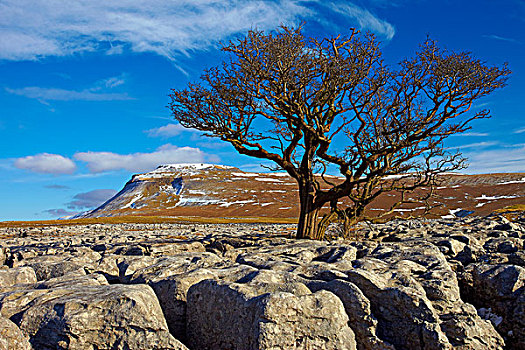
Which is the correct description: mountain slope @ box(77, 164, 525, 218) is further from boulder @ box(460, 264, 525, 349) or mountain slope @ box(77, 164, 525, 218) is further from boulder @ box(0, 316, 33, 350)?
boulder @ box(0, 316, 33, 350)

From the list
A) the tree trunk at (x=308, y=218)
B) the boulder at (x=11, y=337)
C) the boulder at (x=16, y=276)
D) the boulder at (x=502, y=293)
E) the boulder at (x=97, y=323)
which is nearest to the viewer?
A: the boulder at (x=11, y=337)

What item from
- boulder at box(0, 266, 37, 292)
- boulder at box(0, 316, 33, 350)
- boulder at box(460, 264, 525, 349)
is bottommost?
boulder at box(460, 264, 525, 349)

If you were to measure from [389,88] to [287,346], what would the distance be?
60.6 ft

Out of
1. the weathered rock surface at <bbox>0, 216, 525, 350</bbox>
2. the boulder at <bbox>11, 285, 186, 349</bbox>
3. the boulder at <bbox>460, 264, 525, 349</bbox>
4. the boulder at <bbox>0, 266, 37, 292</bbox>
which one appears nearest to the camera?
the boulder at <bbox>11, 285, 186, 349</bbox>

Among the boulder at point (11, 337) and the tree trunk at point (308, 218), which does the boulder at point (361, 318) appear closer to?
the boulder at point (11, 337)

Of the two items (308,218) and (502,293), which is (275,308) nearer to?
(502,293)

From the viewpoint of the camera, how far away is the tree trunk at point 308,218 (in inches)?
788

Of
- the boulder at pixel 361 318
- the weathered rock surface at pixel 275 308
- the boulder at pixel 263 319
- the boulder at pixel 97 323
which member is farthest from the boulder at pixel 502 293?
the boulder at pixel 97 323

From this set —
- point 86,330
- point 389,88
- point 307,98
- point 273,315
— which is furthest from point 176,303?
point 389,88

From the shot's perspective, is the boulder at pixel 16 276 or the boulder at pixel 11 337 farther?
the boulder at pixel 16 276

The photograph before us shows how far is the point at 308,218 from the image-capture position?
2017cm

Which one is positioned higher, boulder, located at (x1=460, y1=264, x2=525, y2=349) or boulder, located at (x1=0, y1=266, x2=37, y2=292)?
boulder, located at (x1=0, y1=266, x2=37, y2=292)

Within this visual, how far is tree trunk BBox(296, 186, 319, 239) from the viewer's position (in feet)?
65.7

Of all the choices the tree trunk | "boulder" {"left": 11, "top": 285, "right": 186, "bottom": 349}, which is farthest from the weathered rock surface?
the tree trunk
